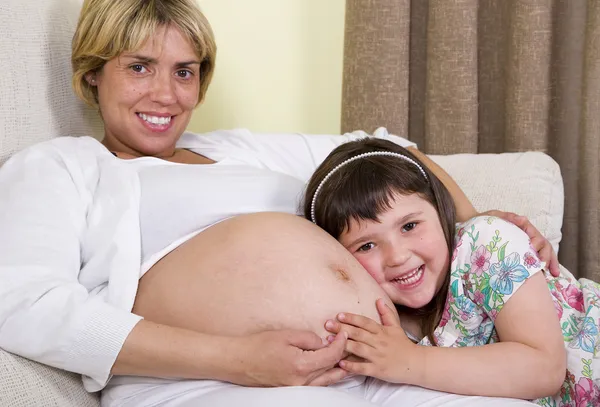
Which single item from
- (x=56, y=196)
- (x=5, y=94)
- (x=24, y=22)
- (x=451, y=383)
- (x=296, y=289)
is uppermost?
(x=24, y=22)

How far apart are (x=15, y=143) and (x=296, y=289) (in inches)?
24.8

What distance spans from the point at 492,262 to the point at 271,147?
72cm

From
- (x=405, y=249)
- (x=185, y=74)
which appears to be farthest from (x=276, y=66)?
(x=405, y=249)

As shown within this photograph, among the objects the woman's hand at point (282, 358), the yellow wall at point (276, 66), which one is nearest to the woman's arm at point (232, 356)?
the woman's hand at point (282, 358)

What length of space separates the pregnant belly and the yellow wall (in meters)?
1.18

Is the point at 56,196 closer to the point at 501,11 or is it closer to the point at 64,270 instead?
the point at 64,270

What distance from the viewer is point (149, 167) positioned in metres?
1.56

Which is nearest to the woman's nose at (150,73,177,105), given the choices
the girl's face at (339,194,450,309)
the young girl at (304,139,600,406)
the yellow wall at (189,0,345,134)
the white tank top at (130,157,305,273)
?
the white tank top at (130,157,305,273)

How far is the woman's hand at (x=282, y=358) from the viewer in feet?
3.84

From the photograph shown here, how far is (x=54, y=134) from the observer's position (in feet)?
5.29

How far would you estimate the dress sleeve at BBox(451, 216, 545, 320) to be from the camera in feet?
4.25

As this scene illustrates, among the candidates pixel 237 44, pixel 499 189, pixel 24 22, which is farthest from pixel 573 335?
pixel 237 44

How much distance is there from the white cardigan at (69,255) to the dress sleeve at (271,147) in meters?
0.31

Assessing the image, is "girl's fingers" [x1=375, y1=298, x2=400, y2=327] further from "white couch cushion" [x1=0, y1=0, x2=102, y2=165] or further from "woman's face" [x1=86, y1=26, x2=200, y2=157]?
"white couch cushion" [x1=0, y1=0, x2=102, y2=165]
